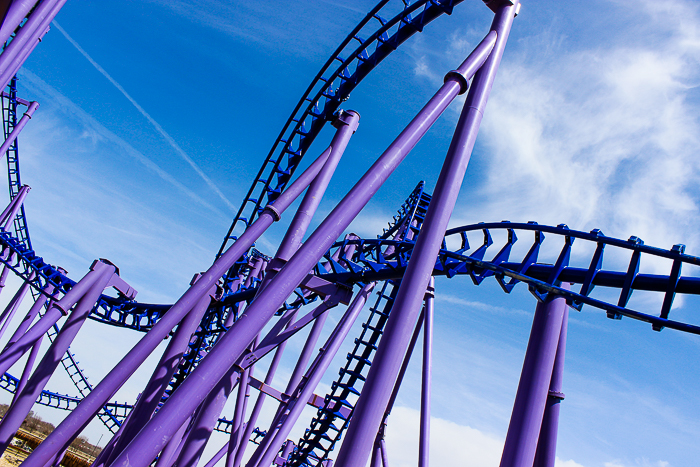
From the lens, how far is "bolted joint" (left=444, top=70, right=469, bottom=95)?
3.75 m

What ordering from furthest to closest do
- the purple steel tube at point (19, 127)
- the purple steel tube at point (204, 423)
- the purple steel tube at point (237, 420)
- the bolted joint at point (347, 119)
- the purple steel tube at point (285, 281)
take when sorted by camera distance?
1. the purple steel tube at point (19, 127)
2. the bolted joint at point (347, 119)
3. the purple steel tube at point (237, 420)
4. the purple steel tube at point (204, 423)
5. the purple steel tube at point (285, 281)

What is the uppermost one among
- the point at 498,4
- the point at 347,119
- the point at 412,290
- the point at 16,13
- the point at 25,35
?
the point at 347,119

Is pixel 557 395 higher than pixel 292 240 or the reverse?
the reverse

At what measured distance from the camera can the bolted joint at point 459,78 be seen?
3.75 metres

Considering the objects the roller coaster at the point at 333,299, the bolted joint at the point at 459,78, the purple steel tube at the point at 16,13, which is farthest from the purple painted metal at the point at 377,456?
the purple steel tube at the point at 16,13

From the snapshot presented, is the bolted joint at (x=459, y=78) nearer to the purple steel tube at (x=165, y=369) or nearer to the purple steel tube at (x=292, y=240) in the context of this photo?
the purple steel tube at (x=292, y=240)

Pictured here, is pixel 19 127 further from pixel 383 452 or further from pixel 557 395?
pixel 557 395

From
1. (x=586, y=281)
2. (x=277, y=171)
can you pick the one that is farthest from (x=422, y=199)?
(x=586, y=281)

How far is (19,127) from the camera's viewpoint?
11.6 metres

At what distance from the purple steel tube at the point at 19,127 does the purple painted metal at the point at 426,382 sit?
11.4 meters

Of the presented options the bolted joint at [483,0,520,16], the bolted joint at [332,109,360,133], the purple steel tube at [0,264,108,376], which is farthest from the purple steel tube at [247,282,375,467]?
the bolted joint at [483,0,520,16]

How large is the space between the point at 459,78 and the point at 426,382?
14.6 feet

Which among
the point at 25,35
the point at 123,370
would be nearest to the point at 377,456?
the point at 123,370

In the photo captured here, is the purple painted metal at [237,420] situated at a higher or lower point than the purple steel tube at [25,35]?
lower
